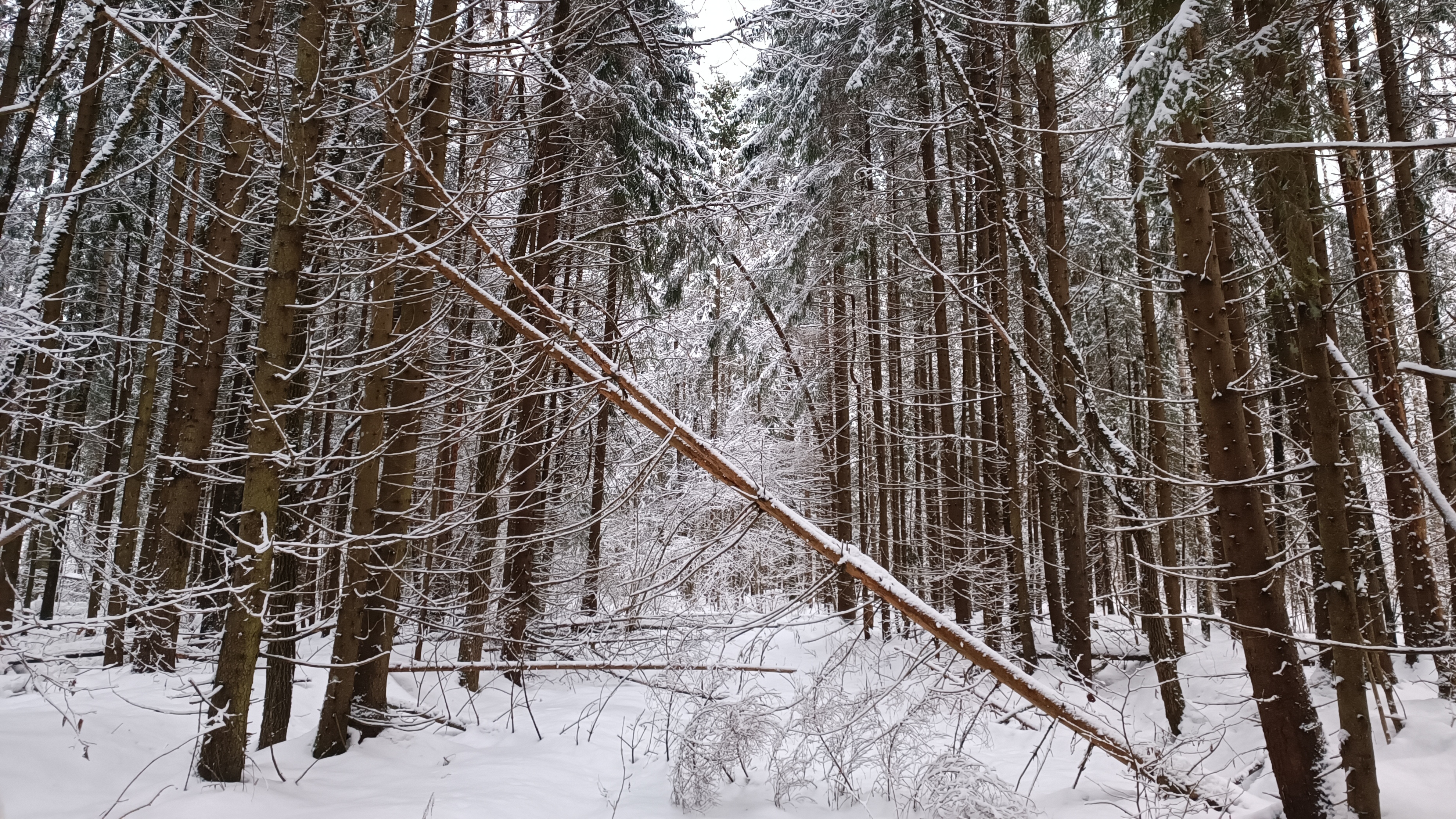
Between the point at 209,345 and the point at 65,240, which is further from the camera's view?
the point at 65,240

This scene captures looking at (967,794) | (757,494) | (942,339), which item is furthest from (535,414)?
(942,339)

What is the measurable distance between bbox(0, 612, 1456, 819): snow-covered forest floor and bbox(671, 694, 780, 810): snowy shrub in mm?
16

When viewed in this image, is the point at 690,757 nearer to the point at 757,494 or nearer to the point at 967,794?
the point at 967,794

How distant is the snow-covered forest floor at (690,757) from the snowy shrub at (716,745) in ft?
0.05

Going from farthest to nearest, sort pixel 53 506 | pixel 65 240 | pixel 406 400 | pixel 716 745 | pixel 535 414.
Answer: pixel 535 414, pixel 65 240, pixel 406 400, pixel 716 745, pixel 53 506

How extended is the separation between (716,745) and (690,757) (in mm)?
230

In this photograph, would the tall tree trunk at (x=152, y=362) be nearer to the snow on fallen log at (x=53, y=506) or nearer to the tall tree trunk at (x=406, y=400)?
the tall tree trunk at (x=406, y=400)

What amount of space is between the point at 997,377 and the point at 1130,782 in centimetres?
718

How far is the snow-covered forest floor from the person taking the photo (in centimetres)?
386

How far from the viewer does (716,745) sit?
5211 mm

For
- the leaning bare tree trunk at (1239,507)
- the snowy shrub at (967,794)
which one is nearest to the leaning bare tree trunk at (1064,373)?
the leaning bare tree trunk at (1239,507)

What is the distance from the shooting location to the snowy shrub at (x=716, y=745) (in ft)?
16.7

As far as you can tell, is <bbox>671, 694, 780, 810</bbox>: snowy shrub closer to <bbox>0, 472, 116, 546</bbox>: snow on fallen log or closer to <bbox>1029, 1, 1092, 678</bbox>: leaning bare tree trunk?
<bbox>0, 472, 116, 546</bbox>: snow on fallen log

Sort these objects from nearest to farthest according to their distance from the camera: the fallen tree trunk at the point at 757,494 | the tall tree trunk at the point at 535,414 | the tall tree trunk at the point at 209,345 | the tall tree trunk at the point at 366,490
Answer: the fallen tree trunk at the point at 757,494, the tall tree trunk at the point at 209,345, the tall tree trunk at the point at 366,490, the tall tree trunk at the point at 535,414
